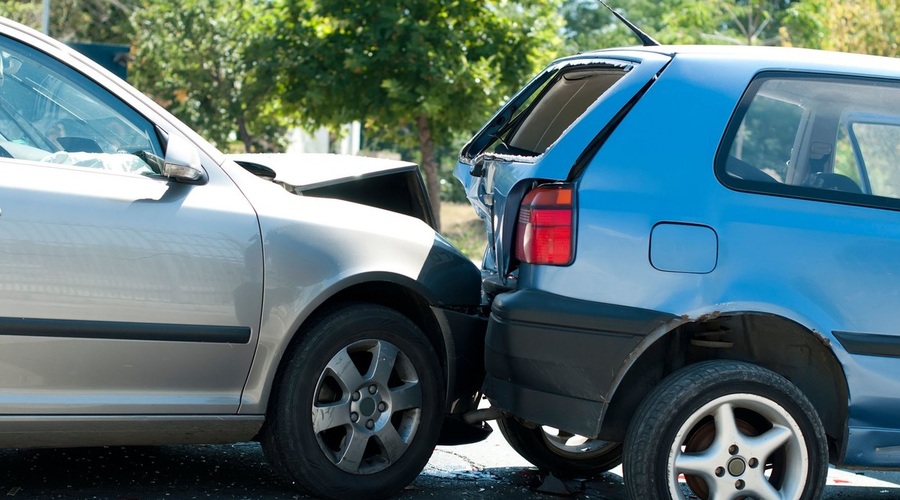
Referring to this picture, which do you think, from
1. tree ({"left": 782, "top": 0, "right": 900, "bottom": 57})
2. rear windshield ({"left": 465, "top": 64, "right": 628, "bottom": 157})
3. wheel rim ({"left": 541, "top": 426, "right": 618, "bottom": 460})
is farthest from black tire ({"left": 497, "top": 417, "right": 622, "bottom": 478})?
tree ({"left": 782, "top": 0, "right": 900, "bottom": 57})

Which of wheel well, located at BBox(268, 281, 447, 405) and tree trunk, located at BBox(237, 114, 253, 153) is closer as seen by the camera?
wheel well, located at BBox(268, 281, 447, 405)

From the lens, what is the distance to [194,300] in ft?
14.0

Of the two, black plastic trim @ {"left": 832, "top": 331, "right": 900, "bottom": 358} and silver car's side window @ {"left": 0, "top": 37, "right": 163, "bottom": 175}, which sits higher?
silver car's side window @ {"left": 0, "top": 37, "right": 163, "bottom": 175}

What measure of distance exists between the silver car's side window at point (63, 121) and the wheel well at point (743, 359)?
1.86 metres

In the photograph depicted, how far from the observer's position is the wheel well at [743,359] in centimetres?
431

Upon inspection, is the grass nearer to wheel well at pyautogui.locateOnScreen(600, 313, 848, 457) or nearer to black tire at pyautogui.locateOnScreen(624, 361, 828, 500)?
wheel well at pyautogui.locateOnScreen(600, 313, 848, 457)

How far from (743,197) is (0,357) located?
2.50 metres

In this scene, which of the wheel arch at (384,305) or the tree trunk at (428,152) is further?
the tree trunk at (428,152)

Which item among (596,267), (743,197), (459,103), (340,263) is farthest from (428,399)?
(459,103)

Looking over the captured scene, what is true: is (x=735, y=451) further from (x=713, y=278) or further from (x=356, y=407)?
(x=356, y=407)

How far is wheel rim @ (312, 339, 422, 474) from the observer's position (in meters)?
4.59

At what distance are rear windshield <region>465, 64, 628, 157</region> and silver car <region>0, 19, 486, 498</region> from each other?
0.61m

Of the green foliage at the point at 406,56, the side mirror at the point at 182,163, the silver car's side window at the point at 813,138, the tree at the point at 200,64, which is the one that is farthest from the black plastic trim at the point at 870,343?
the tree at the point at 200,64

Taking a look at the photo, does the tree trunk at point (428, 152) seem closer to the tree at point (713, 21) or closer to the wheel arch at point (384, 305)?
the wheel arch at point (384, 305)
